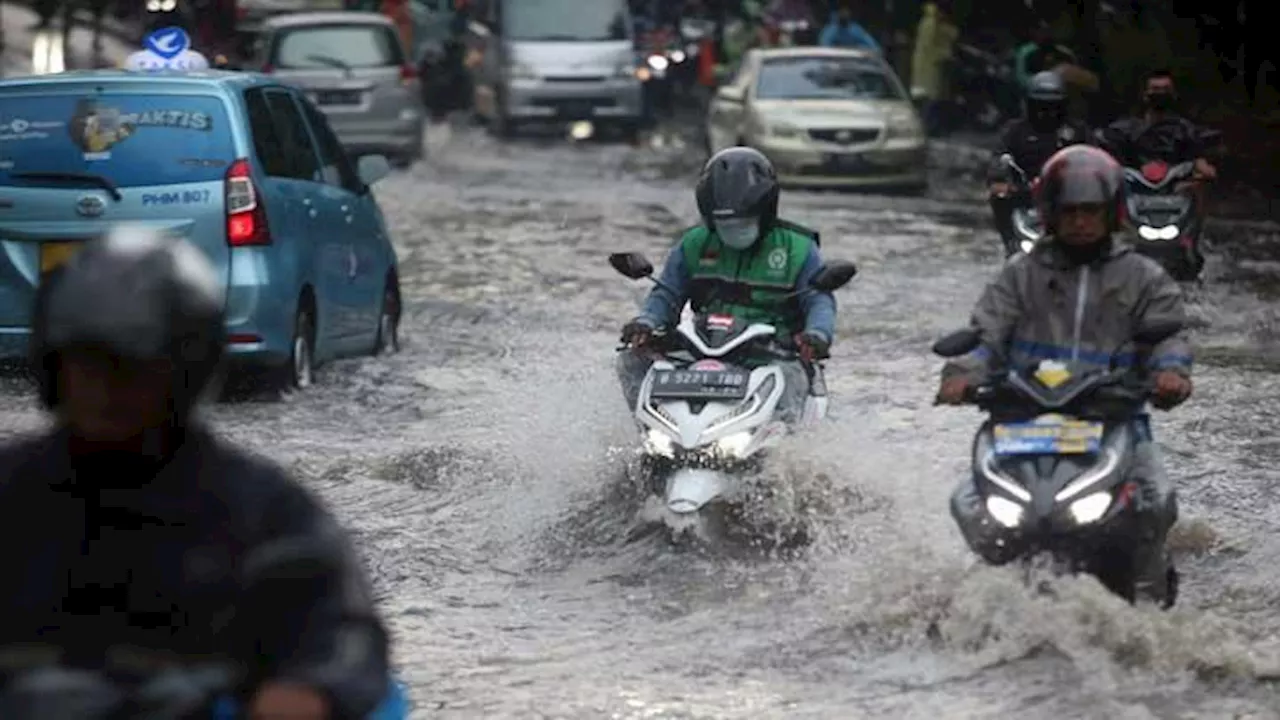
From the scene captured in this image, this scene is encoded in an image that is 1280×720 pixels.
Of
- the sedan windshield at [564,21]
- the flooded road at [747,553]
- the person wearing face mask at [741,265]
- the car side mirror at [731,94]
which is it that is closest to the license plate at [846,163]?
the car side mirror at [731,94]

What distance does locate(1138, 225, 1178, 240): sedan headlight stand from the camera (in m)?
19.8

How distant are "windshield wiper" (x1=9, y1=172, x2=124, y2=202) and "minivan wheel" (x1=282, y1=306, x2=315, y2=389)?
1.09 metres

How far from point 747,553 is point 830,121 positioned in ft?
60.0

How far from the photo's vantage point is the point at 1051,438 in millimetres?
8109

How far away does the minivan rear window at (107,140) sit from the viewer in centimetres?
1377

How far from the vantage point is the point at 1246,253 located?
23031 mm

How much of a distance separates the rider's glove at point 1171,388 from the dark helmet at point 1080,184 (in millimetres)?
465

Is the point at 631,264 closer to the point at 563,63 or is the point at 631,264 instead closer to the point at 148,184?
the point at 148,184

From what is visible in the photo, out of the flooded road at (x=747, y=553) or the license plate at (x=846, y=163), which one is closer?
the flooded road at (x=747, y=553)

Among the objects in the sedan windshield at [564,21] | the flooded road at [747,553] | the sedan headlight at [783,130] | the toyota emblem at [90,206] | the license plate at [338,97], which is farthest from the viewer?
the sedan windshield at [564,21]

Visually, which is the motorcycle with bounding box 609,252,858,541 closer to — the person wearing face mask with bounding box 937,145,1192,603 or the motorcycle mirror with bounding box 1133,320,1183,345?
the person wearing face mask with bounding box 937,145,1192,603

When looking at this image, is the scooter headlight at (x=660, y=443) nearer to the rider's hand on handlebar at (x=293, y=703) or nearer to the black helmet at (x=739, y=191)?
A: the black helmet at (x=739, y=191)

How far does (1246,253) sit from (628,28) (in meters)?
15.0

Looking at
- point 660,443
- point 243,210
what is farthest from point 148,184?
point 660,443
